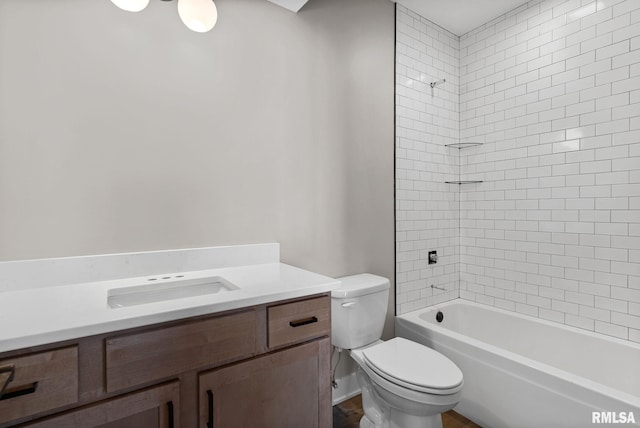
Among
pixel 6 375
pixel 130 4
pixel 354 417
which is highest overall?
pixel 130 4

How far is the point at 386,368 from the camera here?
59.6 inches

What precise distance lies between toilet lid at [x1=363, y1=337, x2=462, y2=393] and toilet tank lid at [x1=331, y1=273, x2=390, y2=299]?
0.30m

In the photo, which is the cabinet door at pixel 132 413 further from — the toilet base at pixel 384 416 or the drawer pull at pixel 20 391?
the toilet base at pixel 384 416

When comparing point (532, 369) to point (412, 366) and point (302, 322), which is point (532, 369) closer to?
point (412, 366)

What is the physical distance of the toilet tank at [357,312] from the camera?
177 centimetres

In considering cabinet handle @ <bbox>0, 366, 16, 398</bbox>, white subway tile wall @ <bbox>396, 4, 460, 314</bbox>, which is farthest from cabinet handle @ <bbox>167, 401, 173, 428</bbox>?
white subway tile wall @ <bbox>396, 4, 460, 314</bbox>

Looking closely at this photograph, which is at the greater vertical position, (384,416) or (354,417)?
(384,416)

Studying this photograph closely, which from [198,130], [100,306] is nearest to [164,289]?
[100,306]

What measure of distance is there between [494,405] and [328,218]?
1388mm

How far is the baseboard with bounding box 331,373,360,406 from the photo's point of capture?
6.73 ft

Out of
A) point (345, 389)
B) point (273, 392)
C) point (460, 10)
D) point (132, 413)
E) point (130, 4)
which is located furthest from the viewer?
point (460, 10)

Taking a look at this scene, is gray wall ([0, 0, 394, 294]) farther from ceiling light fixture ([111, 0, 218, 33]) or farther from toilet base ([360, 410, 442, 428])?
toilet base ([360, 410, 442, 428])

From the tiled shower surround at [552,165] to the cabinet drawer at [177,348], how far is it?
159 cm

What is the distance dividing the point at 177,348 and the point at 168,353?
0.03 metres
